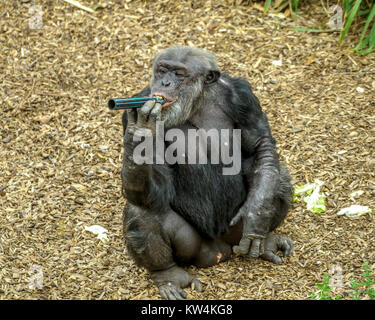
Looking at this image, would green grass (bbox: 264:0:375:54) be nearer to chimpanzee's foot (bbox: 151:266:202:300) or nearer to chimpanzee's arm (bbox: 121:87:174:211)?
chimpanzee's arm (bbox: 121:87:174:211)

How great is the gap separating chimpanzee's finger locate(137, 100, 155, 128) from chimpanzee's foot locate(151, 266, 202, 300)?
1692mm

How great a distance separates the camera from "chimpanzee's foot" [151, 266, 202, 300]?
5695mm

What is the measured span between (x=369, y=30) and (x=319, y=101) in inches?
70.0

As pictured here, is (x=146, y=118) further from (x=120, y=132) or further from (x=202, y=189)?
(x=120, y=132)

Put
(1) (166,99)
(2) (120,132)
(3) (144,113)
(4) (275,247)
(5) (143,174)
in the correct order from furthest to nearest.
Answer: (2) (120,132)
(4) (275,247)
(1) (166,99)
(5) (143,174)
(3) (144,113)

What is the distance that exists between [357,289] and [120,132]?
350 centimetres

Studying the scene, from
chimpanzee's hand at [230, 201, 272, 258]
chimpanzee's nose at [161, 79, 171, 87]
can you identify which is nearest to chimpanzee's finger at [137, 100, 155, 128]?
chimpanzee's nose at [161, 79, 171, 87]

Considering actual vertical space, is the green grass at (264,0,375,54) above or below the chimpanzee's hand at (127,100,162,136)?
above

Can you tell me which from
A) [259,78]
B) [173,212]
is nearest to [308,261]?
[173,212]

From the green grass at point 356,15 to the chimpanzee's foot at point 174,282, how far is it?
4349 mm

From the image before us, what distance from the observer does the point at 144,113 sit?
4703mm

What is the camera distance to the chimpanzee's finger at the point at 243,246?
18.4 feet

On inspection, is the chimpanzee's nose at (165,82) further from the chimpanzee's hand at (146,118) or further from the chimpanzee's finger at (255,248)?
the chimpanzee's finger at (255,248)

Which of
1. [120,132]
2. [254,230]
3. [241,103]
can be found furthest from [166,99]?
[120,132]
